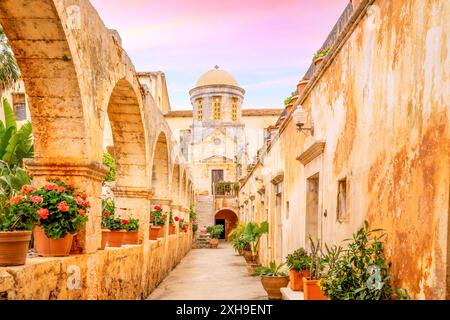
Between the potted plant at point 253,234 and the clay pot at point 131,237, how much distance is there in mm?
4207

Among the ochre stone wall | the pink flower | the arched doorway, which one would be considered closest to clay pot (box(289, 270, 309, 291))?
the ochre stone wall

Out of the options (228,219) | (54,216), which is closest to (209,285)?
(54,216)

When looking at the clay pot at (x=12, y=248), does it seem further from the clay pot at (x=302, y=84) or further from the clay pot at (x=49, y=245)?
the clay pot at (x=302, y=84)

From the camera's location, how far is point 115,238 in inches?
312

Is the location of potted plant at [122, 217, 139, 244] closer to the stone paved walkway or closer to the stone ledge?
the stone paved walkway

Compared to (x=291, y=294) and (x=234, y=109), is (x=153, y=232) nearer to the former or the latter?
(x=291, y=294)

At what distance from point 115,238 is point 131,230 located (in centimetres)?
50

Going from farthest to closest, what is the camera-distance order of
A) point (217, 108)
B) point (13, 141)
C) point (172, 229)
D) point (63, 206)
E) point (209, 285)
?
point (217, 108) < point (172, 229) < point (209, 285) < point (13, 141) < point (63, 206)

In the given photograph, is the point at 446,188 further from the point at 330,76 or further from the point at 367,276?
the point at 330,76

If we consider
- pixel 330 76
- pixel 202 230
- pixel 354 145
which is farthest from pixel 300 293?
pixel 202 230

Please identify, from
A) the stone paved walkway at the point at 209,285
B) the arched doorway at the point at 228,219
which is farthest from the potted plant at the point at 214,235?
the stone paved walkway at the point at 209,285

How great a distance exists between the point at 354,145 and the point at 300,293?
7.92 ft

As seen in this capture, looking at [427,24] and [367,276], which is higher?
[427,24]

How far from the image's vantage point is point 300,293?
19.8ft
